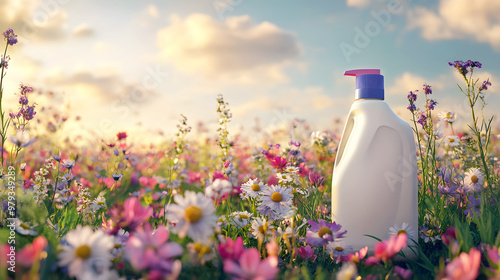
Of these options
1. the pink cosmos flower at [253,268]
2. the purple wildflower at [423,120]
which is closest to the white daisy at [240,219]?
the pink cosmos flower at [253,268]

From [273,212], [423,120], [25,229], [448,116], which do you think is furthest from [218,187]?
[448,116]

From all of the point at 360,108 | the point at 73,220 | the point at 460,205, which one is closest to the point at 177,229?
the point at 360,108

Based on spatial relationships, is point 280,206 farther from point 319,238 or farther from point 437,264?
point 437,264

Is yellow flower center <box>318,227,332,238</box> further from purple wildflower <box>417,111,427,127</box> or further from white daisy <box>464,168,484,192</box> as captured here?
white daisy <box>464,168,484,192</box>

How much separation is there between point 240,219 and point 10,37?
178 cm

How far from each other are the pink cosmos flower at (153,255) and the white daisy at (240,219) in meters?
0.87

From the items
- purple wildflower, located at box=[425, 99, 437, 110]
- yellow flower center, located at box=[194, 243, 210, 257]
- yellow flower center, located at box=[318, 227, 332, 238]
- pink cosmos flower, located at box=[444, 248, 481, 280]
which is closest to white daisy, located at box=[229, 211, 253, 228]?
yellow flower center, located at box=[318, 227, 332, 238]

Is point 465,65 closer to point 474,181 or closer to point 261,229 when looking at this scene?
point 474,181

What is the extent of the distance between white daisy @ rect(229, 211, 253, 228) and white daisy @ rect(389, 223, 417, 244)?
25.9 inches

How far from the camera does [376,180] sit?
1.67 metres

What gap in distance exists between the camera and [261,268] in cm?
A: 86

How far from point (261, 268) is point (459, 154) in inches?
95.2

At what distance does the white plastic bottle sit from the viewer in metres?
1.67

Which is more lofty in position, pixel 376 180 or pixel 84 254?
pixel 376 180
